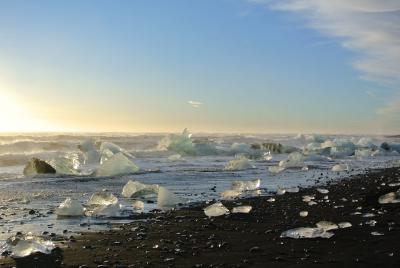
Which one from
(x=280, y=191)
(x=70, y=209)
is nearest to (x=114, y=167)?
(x=280, y=191)

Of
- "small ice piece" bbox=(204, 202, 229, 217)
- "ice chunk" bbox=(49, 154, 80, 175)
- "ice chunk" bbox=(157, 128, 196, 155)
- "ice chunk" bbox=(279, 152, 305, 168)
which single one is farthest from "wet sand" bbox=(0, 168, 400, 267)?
"ice chunk" bbox=(157, 128, 196, 155)

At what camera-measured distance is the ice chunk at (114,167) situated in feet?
47.1

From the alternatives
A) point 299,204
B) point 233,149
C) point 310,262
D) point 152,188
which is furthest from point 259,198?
point 233,149

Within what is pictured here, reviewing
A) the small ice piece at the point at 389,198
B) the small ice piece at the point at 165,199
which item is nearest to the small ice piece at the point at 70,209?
the small ice piece at the point at 165,199

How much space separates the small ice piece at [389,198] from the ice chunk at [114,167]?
8.78 metres

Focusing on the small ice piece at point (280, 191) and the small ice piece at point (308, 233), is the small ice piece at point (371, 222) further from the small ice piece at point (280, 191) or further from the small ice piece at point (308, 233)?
the small ice piece at point (280, 191)

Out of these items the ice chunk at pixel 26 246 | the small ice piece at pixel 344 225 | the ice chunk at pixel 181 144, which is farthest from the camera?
the ice chunk at pixel 181 144

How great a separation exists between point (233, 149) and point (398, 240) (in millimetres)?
23672

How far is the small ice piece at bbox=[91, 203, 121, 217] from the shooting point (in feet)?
23.6

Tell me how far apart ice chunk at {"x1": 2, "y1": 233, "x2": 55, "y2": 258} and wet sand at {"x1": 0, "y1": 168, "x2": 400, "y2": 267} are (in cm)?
12

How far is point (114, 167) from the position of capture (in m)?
14.5

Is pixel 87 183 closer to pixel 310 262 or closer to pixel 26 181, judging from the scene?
pixel 26 181

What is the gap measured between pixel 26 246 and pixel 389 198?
202 inches

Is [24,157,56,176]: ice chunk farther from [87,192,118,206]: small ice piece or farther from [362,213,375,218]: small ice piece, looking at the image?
[362,213,375,218]: small ice piece
